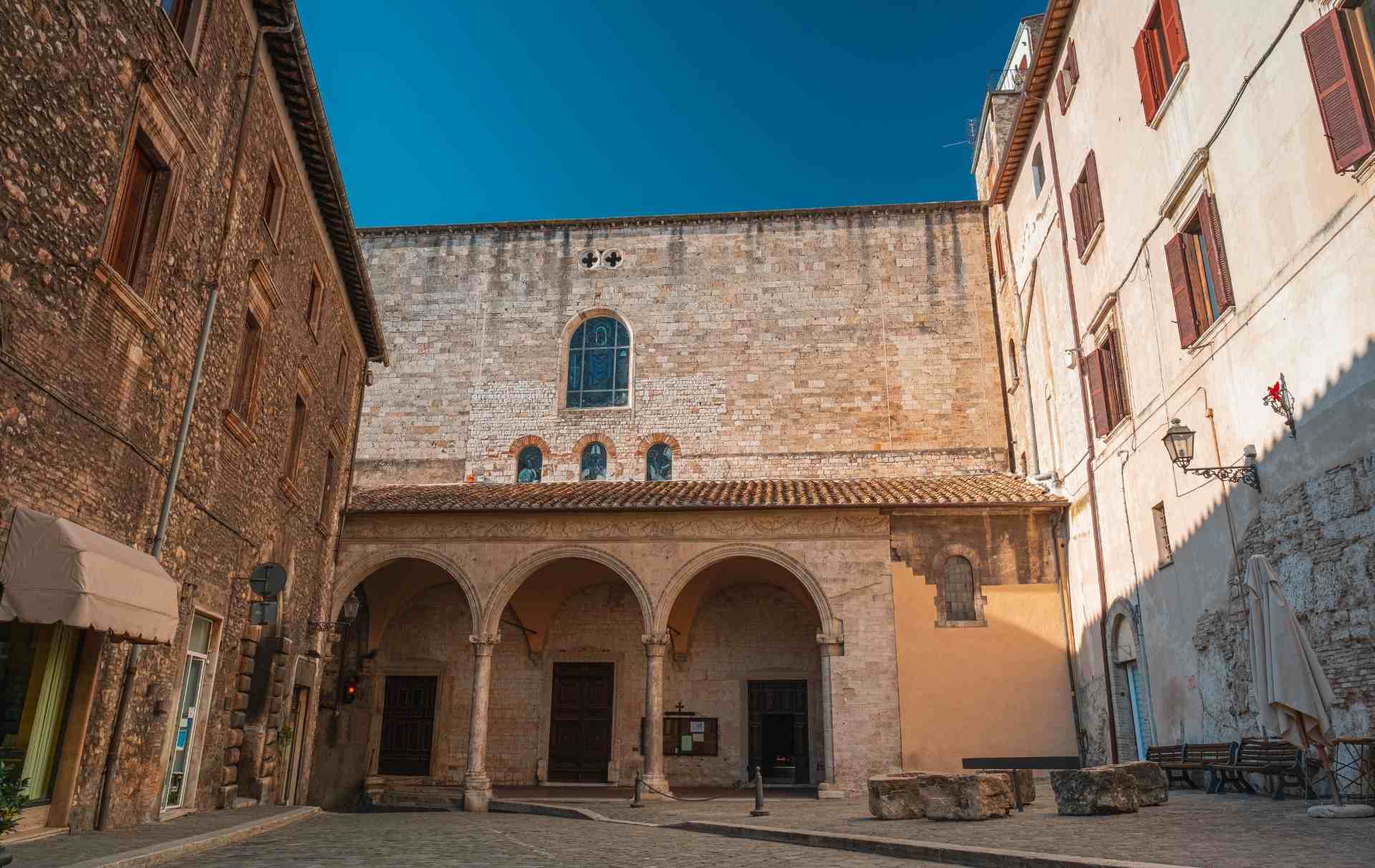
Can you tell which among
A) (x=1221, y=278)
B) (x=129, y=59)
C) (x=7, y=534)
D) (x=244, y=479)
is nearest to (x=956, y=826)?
(x=1221, y=278)

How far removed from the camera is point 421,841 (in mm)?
9141

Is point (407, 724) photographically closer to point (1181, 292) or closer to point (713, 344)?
point (713, 344)

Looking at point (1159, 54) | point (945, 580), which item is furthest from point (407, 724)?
point (1159, 54)

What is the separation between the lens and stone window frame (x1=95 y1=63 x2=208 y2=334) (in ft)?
26.2

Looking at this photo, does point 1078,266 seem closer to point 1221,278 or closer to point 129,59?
point 1221,278

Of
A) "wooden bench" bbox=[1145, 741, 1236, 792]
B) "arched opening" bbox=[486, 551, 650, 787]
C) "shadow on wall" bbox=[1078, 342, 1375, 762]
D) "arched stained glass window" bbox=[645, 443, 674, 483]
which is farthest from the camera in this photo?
"arched stained glass window" bbox=[645, 443, 674, 483]

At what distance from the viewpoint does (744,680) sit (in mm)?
19297

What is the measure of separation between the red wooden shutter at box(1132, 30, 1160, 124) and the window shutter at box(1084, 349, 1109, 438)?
3.68 meters

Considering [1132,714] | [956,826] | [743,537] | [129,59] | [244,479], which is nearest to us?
[129,59]

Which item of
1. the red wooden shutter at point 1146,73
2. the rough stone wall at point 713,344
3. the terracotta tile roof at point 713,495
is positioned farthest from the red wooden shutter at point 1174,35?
the rough stone wall at point 713,344

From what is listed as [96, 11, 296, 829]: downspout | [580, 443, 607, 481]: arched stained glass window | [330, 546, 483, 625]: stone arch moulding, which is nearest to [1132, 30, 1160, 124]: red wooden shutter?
[96, 11, 296, 829]: downspout

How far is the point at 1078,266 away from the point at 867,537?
5.71 m

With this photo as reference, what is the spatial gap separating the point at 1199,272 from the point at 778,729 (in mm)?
11643

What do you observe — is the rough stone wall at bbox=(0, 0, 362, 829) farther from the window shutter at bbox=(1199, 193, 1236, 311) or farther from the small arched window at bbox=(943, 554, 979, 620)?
the small arched window at bbox=(943, 554, 979, 620)
